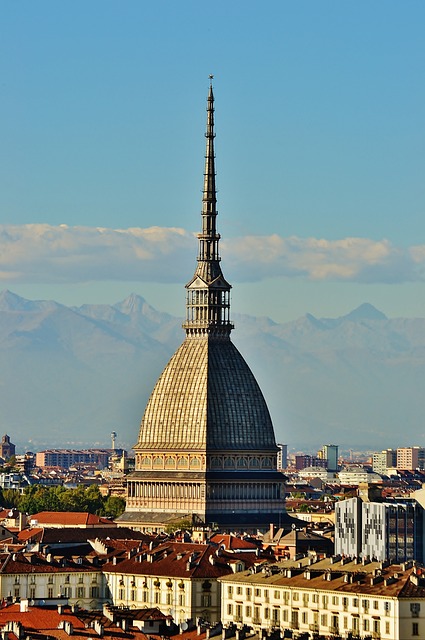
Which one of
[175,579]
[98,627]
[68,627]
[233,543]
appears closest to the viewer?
[68,627]

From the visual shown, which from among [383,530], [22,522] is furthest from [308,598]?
[22,522]

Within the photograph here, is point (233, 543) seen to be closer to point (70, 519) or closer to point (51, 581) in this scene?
point (51, 581)

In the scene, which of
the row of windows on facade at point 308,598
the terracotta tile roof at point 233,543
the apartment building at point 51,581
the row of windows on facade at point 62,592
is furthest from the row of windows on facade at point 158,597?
the terracotta tile roof at point 233,543

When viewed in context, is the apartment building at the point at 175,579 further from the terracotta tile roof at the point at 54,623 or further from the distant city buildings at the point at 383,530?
the distant city buildings at the point at 383,530

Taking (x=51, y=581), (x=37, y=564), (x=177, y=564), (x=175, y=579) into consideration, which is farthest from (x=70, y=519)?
(x=175, y=579)

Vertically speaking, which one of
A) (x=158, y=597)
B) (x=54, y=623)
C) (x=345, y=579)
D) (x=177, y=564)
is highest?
(x=177, y=564)

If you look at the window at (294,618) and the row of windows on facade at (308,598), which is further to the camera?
the window at (294,618)

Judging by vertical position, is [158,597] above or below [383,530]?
below

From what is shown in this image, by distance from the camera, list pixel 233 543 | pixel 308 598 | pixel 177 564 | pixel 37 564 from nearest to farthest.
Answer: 1. pixel 308 598
2. pixel 177 564
3. pixel 37 564
4. pixel 233 543

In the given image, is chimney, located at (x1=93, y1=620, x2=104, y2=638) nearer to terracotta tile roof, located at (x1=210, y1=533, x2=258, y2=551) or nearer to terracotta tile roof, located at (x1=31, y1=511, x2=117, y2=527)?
terracotta tile roof, located at (x1=210, y1=533, x2=258, y2=551)

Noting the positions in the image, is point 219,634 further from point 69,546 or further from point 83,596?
point 69,546

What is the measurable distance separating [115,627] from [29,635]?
5.53m

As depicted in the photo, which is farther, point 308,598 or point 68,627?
point 308,598

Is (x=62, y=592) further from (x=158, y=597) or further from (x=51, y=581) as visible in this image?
(x=158, y=597)
